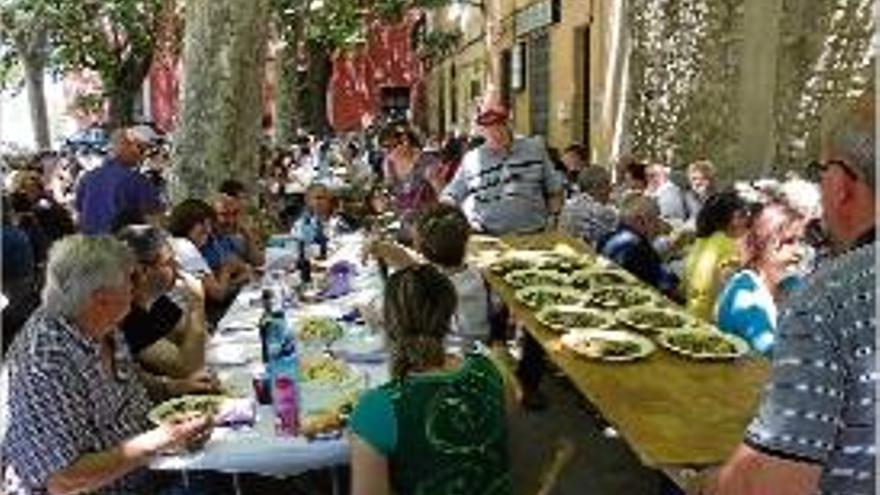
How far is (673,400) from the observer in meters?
4.28

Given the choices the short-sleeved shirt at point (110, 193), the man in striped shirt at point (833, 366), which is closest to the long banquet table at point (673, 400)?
the man in striped shirt at point (833, 366)

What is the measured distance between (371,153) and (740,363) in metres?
17.0

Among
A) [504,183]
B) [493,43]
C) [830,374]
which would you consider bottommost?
[504,183]

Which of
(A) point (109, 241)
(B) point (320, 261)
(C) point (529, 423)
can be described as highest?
(A) point (109, 241)

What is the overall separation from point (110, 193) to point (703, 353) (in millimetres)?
5262

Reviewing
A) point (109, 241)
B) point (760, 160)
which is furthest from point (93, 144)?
point (109, 241)

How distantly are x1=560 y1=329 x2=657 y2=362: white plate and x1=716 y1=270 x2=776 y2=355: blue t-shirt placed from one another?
0.31 metres

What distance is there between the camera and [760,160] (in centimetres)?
1262

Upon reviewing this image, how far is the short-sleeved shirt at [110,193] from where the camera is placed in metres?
8.95

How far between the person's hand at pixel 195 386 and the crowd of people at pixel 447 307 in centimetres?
1

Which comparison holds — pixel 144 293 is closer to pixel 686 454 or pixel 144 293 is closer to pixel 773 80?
pixel 686 454

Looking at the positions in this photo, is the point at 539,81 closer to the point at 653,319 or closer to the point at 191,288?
the point at 653,319

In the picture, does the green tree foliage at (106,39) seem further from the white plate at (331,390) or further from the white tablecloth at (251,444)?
the white plate at (331,390)

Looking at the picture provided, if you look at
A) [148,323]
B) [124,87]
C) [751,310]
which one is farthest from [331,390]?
[124,87]
